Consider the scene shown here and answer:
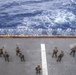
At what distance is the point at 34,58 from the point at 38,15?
93.5 ft

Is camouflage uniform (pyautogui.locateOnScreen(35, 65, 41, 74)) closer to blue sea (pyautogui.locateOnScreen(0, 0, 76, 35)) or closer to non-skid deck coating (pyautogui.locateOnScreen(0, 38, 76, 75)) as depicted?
non-skid deck coating (pyautogui.locateOnScreen(0, 38, 76, 75))

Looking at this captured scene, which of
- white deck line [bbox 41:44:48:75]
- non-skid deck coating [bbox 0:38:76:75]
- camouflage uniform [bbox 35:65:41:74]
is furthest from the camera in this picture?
non-skid deck coating [bbox 0:38:76:75]

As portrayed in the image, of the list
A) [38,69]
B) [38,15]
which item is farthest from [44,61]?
[38,15]

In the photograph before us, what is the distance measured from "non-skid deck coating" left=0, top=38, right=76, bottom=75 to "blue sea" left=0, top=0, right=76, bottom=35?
7762mm

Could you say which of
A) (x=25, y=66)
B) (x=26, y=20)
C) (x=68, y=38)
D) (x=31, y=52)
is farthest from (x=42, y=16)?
(x=25, y=66)

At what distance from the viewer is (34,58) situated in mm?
35375

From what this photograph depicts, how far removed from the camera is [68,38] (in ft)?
133

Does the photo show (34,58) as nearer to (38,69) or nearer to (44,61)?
(44,61)

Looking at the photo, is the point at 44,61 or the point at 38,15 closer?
the point at 44,61

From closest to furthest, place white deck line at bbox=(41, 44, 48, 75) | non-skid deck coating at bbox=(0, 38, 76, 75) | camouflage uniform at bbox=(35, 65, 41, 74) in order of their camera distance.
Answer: camouflage uniform at bbox=(35, 65, 41, 74), white deck line at bbox=(41, 44, 48, 75), non-skid deck coating at bbox=(0, 38, 76, 75)

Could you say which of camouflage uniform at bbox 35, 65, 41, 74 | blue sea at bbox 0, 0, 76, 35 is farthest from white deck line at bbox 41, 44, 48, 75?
blue sea at bbox 0, 0, 76, 35

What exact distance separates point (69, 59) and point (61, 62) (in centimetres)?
172

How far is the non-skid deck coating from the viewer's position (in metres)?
32.8

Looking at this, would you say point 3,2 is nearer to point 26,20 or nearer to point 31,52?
point 26,20
